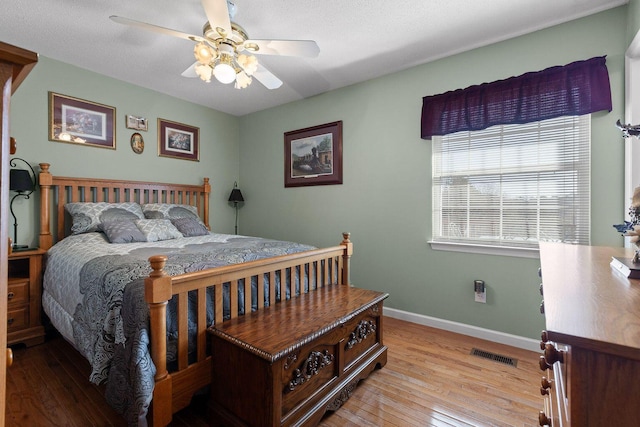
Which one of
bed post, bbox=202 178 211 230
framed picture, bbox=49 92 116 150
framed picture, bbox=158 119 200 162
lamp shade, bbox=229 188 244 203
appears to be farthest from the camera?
lamp shade, bbox=229 188 244 203

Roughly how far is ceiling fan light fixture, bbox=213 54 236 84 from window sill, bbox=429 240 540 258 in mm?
2201

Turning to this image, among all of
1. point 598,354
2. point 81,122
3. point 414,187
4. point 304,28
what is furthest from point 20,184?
point 598,354

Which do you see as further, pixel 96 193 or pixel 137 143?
pixel 137 143

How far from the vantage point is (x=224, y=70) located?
190cm

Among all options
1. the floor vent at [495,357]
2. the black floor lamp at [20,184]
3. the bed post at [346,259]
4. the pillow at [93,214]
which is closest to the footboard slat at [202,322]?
the bed post at [346,259]

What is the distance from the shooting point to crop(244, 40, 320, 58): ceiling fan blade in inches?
74.2

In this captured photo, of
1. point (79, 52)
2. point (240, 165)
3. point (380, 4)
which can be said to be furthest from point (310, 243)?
point (79, 52)

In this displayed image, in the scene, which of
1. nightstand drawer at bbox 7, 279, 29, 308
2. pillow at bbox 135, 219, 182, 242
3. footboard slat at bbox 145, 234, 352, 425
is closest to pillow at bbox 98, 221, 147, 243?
pillow at bbox 135, 219, 182, 242

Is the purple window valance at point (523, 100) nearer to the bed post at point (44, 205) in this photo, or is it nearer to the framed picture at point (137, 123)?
the framed picture at point (137, 123)

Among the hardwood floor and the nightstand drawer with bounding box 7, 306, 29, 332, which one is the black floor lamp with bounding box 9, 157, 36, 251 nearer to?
the nightstand drawer with bounding box 7, 306, 29, 332

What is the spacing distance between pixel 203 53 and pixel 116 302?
5.08 ft

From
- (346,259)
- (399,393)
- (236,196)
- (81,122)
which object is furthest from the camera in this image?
(236,196)

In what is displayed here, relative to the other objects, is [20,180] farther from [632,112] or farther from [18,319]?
[632,112]

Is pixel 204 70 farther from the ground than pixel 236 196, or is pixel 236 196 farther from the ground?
pixel 204 70
